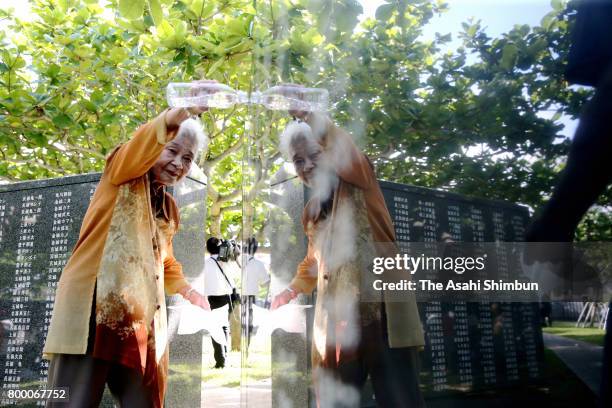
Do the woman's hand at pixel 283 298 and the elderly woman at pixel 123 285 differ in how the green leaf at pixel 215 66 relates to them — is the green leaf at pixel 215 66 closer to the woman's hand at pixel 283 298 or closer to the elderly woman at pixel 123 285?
the elderly woman at pixel 123 285

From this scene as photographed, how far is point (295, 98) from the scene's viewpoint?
3.75 ft

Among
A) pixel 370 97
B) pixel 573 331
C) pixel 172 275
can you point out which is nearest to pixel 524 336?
pixel 573 331

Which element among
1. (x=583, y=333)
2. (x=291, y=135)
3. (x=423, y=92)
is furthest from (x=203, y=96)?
(x=583, y=333)

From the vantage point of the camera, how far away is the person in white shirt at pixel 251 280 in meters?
1.28

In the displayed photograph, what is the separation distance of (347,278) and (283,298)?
261mm

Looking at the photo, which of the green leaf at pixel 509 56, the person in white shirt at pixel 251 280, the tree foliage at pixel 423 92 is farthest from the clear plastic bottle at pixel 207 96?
the green leaf at pixel 509 56

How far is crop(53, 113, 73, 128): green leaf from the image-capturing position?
211 cm

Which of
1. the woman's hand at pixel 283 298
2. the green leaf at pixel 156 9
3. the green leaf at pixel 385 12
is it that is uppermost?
the green leaf at pixel 156 9

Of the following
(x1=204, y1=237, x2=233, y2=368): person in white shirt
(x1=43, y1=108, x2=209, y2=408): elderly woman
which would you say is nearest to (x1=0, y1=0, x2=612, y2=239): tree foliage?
(x1=43, y1=108, x2=209, y2=408): elderly woman

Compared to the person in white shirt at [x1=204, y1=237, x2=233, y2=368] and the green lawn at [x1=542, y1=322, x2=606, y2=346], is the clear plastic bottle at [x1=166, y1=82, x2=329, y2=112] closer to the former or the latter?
the person in white shirt at [x1=204, y1=237, x2=233, y2=368]

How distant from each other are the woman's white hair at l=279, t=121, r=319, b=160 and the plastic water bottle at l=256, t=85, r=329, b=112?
0.04m

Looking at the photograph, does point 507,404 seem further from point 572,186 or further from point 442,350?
point 572,186

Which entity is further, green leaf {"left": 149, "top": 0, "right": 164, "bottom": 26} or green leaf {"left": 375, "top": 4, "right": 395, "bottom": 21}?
green leaf {"left": 149, "top": 0, "right": 164, "bottom": 26}

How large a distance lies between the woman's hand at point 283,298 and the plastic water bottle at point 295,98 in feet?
1.52
